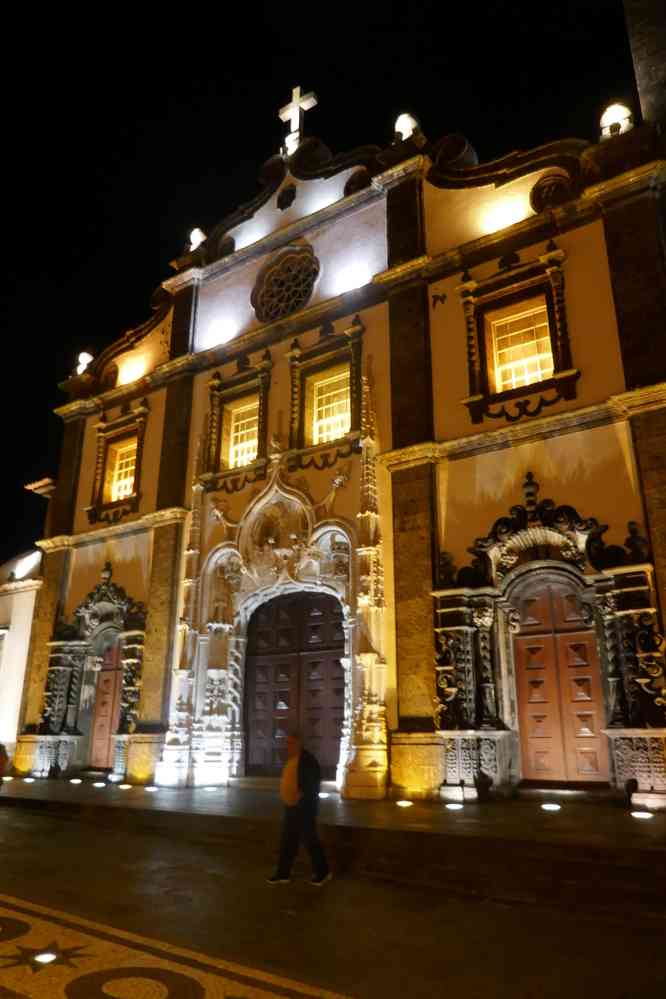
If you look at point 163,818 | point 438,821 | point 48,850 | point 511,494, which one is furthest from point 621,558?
→ point 48,850

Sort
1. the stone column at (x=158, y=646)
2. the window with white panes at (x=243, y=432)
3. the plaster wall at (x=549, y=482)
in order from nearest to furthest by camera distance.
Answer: the plaster wall at (x=549, y=482)
the stone column at (x=158, y=646)
the window with white panes at (x=243, y=432)

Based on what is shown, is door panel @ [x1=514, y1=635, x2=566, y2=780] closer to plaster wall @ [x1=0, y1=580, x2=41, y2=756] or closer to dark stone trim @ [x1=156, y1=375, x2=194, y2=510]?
dark stone trim @ [x1=156, y1=375, x2=194, y2=510]

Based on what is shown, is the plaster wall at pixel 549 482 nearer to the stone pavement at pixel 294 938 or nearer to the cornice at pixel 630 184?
the cornice at pixel 630 184

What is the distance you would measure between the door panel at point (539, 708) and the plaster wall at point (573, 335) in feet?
12.2

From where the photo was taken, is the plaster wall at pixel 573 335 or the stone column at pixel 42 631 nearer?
the plaster wall at pixel 573 335

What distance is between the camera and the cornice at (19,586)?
19391 millimetres

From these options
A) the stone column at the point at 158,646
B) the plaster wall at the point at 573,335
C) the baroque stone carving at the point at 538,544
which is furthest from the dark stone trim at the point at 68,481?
the baroque stone carving at the point at 538,544

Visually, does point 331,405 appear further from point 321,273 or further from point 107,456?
point 107,456

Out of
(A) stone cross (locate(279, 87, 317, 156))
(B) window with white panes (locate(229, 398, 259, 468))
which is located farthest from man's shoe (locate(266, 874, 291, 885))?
(A) stone cross (locate(279, 87, 317, 156))

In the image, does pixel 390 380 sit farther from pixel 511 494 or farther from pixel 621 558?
pixel 621 558

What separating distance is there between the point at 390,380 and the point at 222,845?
844cm

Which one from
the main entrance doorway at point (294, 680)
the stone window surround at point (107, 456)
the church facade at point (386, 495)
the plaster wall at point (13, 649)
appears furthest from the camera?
the plaster wall at point (13, 649)

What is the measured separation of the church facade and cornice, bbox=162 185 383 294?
0.22ft

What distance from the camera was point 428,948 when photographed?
5.04 meters
